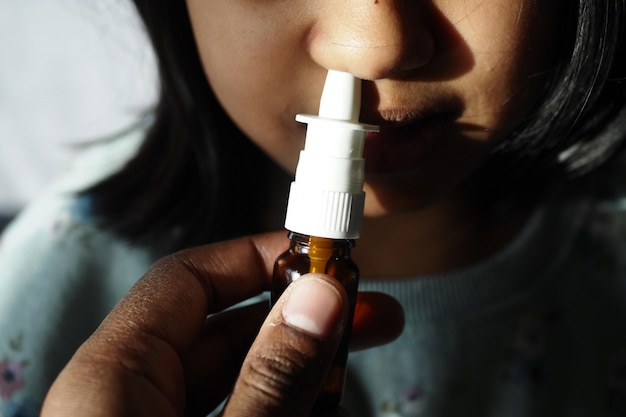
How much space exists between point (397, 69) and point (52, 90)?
812 millimetres

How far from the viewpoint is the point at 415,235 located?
0.82 meters

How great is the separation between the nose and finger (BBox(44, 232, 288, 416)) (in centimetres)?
16

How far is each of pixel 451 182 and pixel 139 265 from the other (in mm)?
379

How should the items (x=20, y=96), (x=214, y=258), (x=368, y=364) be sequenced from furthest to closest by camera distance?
(x=20, y=96)
(x=368, y=364)
(x=214, y=258)

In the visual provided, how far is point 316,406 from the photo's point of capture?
1.65 feet

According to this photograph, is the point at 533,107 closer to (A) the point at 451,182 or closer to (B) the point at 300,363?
(A) the point at 451,182

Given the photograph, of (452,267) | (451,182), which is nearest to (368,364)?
(452,267)

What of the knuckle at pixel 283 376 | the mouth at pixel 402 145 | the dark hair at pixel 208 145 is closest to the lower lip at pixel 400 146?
the mouth at pixel 402 145

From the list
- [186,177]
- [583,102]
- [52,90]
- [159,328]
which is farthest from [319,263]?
[52,90]

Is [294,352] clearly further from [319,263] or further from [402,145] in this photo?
[402,145]

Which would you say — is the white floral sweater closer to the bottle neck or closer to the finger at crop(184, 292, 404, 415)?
the finger at crop(184, 292, 404, 415)

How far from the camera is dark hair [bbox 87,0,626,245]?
1.92ft

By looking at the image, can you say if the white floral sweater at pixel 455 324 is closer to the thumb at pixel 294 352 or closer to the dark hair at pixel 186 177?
the dark hair at pixel 186 177

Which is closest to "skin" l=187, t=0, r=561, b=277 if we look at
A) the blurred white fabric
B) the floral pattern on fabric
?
the floral pattern on fabric
